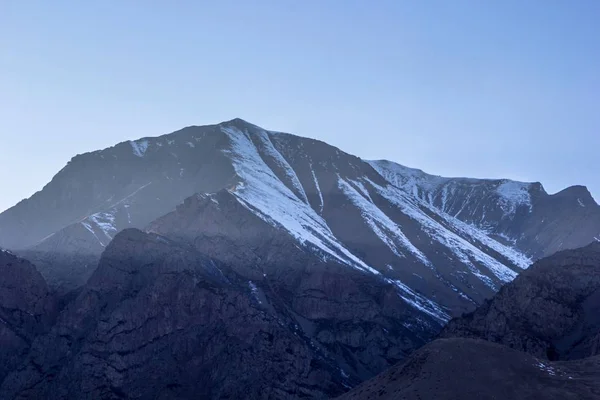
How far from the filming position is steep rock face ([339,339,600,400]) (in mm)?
133625

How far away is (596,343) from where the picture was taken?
196m

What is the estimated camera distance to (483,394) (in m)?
133

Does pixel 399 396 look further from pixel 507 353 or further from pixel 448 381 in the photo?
pixel 507 353

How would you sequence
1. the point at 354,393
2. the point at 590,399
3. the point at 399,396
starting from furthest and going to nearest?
1. the point at 354,393
2. the point at 399,396
3. the point at 590,399

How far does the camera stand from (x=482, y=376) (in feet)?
454

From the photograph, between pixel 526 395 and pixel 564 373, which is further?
pixel 564 373

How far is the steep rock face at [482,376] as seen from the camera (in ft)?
438

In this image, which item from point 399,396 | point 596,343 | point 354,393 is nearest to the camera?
point 399,396

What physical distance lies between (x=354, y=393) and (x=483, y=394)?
3455 cm

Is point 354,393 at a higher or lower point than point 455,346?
lower

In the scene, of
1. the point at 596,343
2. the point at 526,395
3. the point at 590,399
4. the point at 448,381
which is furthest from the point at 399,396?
the point at 596,343

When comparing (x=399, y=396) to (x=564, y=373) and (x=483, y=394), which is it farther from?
(x=564, y=373)

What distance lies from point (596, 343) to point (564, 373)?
58.3 metres

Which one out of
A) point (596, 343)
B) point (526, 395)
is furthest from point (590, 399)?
point (596, 343)
